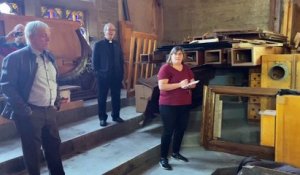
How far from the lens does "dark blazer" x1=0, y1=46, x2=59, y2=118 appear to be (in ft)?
6.64

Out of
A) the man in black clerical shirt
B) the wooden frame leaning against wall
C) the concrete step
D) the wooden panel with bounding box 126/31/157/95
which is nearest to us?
the concrete step

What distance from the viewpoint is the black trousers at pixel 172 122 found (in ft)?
9.71

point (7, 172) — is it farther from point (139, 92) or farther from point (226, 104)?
point (226, 104)

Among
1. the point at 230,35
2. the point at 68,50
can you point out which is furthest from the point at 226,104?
the point at 68,50

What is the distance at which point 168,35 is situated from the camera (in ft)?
24.0

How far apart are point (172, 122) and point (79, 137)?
3.50 ft

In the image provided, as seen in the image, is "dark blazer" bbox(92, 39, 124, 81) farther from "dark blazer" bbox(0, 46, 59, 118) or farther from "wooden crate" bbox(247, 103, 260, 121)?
"wooden crate" bbox(247, 103, 260, 121)

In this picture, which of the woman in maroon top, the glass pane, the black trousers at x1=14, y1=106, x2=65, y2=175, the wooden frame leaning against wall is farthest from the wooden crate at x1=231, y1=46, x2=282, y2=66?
the black trousers at x1=14, y1=106, x2=65, y2=175

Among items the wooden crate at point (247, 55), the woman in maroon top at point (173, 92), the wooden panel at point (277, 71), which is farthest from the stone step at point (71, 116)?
the wooden panel at point (277, 71)

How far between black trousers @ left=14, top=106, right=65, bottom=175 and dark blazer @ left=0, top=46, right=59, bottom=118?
9 cm

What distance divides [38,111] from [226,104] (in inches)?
109

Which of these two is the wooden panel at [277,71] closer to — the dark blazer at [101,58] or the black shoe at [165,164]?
the black shoe at [165,164]

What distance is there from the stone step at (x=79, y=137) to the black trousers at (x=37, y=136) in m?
0.54

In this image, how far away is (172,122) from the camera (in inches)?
117
